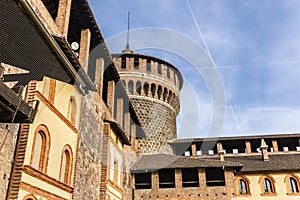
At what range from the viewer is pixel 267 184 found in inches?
1005

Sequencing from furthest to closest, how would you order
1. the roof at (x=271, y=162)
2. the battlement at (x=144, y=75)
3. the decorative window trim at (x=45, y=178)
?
1. the battlement at (x=144, y=75)
2. the roof at (x=271, y=162)
3. the decorative window trim at (x=45, y=178)

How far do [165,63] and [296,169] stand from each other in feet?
47.2

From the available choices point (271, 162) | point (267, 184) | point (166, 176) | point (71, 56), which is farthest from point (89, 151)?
point (271, 162)

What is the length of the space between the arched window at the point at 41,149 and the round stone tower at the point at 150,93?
17.5 meters

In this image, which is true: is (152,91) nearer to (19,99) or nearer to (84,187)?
(84,187)

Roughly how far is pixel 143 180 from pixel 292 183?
1213 cm

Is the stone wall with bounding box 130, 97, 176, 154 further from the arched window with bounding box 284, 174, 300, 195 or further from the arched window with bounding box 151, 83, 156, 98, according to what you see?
the arched window with bounding box 284, 174, 300, 195

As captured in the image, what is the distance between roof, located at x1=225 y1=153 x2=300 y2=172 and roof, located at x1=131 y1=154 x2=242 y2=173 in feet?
9.44

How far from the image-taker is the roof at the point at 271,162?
2530cm

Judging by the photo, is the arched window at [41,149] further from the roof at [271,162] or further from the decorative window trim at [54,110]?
the roof at [271,162]

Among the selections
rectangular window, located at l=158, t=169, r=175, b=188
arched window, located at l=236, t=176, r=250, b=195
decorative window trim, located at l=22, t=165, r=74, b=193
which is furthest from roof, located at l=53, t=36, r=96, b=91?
arched window, located at l=236, t=176, r=250, b=195

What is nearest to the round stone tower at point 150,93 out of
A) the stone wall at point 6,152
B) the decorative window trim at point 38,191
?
the decorative window trim at point 38,191

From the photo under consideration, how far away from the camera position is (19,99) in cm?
589

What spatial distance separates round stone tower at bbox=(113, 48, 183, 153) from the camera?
27578 millimetres
